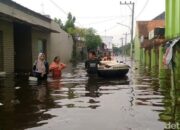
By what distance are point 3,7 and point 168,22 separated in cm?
981

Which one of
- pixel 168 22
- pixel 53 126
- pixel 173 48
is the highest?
pixel 168 22

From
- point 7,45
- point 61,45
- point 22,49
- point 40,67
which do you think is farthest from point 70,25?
point 40,67

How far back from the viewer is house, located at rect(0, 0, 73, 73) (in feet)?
75.4

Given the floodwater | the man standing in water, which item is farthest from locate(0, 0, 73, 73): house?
the floodwater

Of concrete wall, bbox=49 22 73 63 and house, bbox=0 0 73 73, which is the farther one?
concrete wall, bbox=49 22 73 63

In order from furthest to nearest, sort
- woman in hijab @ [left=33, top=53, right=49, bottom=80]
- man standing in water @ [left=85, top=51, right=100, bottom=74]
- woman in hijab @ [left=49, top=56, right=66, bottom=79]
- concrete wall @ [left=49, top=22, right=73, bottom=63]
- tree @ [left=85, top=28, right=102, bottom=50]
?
1. tree @ [left=85, top=28, right=102, bottom=50]
2. concrete wall @ [left=49, top=22, right=73, bottom=63]
3. man standing in water @ [left=85, top=51, right=100, bottom=74]
4. woman in hijab @ [left=49, top=56, right=66, bottom=79]
5. woman in hijab @ [left=33, top=53, right=49, bottom=80]

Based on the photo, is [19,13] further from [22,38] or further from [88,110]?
[88,110]

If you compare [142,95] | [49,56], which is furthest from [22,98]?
[49,56]

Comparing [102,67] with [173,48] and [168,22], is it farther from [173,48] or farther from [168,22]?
[173,48]

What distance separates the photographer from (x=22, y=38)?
2858 centimetres

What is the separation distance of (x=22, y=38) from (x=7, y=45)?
16.9 ft

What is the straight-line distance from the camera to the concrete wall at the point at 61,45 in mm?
36928

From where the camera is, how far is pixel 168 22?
79.6ft

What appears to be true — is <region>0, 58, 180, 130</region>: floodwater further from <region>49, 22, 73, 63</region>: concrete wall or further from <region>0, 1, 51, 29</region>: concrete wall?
<region>49, 22, 73, 63</region>: concrete wall
